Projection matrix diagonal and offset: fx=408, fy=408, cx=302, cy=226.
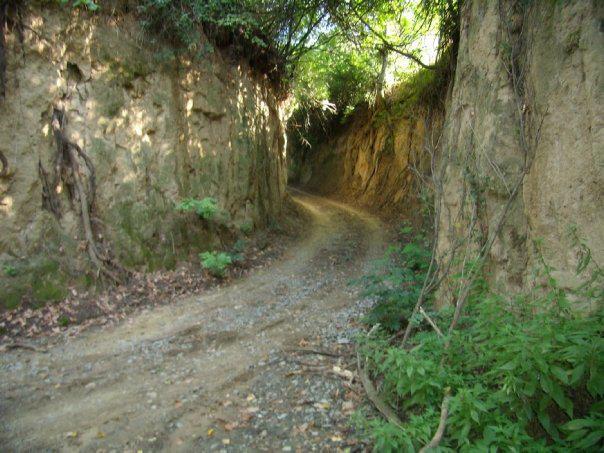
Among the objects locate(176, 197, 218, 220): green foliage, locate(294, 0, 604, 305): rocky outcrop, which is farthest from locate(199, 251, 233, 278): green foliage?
locate(294, 0, 604, 305): rocky outcrop

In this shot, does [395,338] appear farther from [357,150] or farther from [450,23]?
[357,150]

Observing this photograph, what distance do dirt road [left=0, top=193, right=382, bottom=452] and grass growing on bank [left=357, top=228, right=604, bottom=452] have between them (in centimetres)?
109

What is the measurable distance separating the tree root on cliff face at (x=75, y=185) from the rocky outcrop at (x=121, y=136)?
59 millimetres

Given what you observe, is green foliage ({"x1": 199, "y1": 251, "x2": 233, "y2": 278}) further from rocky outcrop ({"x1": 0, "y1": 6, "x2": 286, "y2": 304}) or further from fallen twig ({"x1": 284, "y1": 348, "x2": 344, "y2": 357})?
fallen twig ({"x1": 284, "y1": 348, "x2": 344, "y2": 357})

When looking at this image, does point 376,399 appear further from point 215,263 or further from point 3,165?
point 3,165

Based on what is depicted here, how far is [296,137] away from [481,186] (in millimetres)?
21144

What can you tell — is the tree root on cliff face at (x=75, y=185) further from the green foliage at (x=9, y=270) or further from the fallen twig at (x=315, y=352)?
the fallen twig at (x=315, y=352)

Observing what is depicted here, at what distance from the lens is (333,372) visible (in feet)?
17.0

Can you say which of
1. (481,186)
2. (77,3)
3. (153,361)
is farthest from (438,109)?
(153,361)

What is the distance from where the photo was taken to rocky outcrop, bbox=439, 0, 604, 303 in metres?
3.81

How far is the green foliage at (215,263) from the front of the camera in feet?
29.9

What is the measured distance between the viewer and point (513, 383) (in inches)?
103

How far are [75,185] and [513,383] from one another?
27.2ft

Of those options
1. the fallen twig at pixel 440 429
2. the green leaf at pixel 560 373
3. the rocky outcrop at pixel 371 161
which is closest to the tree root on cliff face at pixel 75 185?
the fallen twig at pixel 440 429
